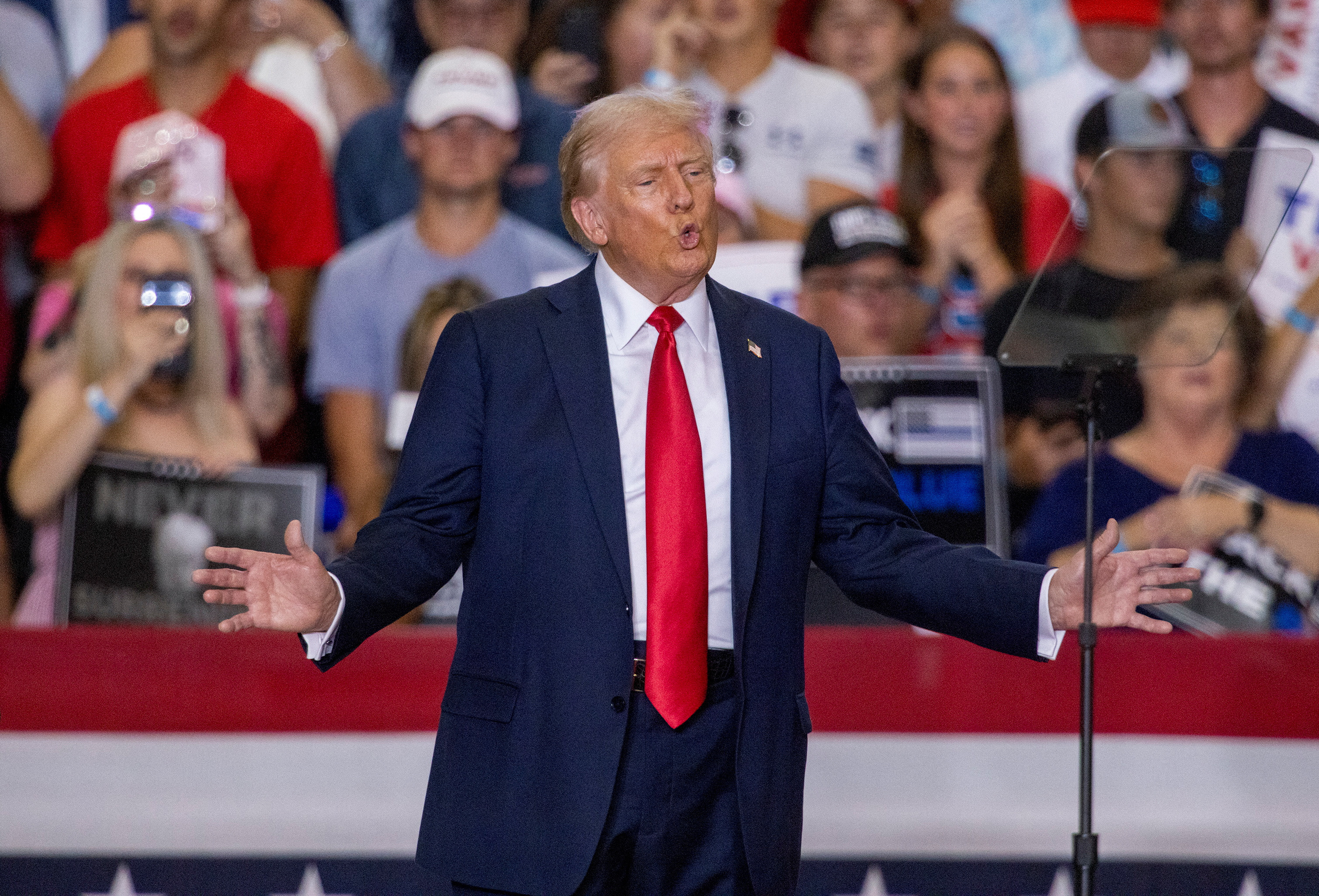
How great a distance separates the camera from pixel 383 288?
4.14 m

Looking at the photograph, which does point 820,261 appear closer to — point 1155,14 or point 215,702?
point 1155,14

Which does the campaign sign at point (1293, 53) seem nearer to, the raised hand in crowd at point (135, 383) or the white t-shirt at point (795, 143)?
the white t-shirt at point (795, 143)

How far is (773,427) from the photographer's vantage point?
1939mm

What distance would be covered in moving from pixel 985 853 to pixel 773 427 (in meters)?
1.13

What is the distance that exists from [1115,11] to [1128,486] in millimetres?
1830

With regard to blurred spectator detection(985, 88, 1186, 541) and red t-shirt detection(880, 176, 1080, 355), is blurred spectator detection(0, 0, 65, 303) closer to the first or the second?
red t-shirt detection(880, 176, 1080, 355)

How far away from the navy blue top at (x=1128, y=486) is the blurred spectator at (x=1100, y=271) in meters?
0.16

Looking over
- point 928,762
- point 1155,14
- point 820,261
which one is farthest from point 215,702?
point 1155,14

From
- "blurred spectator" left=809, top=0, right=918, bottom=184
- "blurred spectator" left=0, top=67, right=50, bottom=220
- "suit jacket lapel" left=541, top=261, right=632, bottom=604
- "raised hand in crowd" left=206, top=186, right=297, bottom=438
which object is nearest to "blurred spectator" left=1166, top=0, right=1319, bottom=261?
"blurred spectator" left=809, top=0, right=918, bottom=184

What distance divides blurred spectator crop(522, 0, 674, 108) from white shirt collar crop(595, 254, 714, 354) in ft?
8.95

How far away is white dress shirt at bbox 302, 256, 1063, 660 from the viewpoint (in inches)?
73.2

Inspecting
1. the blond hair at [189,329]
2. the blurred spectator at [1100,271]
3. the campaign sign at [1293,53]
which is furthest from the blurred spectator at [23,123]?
the campaign sign at [1293,53]

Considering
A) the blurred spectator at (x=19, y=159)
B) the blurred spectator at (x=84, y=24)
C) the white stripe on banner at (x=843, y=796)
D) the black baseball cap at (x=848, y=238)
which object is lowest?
the white stripe on banner at (x=843, y=796)

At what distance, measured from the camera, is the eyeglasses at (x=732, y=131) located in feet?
14.4
